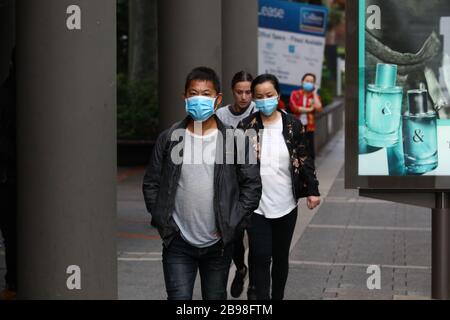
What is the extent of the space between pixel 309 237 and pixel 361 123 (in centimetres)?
450

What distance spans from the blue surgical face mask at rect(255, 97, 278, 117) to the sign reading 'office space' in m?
13.2

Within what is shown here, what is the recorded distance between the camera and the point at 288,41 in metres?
20.6

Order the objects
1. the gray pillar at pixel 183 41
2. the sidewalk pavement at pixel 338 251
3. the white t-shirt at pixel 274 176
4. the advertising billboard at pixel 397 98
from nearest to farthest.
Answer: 1. the advertising billboard at pixel 397 98
2. the white t-shirt at pixel 274 176
3. the sidewalk pavement at pixel 338 251
4. the gray pillar at pixel 183 41

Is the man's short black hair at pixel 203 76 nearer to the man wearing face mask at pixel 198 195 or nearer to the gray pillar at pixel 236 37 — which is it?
the man wearing face mask at pixel 198 195

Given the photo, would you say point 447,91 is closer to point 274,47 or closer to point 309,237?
point 309,237

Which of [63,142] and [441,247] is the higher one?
[63,142]

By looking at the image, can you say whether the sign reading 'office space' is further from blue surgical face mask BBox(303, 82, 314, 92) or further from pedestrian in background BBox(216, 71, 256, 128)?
pedestrian in background BBox(216, 71, 256, 128)

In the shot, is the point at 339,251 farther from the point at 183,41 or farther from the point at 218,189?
the point at 218,189

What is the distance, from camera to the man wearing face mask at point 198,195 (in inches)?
225

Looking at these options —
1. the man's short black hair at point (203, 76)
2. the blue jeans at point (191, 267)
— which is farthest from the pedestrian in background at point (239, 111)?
the blue jeans at point (191, 267)

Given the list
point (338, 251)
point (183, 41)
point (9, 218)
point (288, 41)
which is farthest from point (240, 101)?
point (288, 41)

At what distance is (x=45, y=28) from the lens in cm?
573

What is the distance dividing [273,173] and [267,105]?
0.47 metres
